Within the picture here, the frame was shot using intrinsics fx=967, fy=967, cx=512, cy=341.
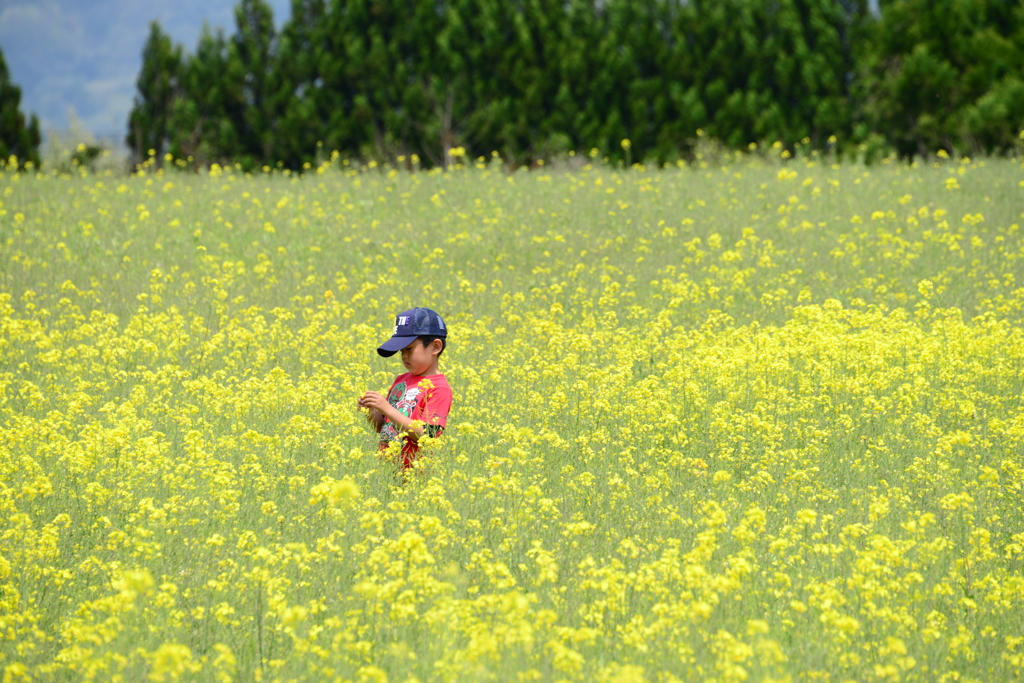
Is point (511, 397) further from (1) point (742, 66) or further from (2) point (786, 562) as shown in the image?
(1) point (742, 66)

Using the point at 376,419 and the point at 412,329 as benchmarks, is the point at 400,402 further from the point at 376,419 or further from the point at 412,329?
the point at 412,329

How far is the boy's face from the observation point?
584 cm

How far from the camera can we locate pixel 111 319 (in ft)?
30.5

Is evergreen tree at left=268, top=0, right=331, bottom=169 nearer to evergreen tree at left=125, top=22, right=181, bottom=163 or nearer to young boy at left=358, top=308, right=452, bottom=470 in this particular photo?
evergreen tree at left=125, top=22, right=181, bottom=163

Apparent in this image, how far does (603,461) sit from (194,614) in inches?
120

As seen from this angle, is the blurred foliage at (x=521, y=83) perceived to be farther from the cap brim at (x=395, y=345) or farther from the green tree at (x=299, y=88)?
the cap brim at (x=395, y=345)

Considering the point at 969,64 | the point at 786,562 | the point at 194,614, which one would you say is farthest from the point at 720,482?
the point at 969,64

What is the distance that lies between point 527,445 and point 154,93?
22.3 m

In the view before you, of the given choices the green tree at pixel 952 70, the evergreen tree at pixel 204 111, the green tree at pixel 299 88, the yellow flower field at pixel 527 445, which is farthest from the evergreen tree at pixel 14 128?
the green tree at pixel 952 70

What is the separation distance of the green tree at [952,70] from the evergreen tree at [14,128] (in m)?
19.2

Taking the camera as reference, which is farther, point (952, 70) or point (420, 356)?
point (952, 70)

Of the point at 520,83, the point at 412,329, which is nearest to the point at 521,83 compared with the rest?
the point at 520,83

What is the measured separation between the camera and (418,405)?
569 centimetres

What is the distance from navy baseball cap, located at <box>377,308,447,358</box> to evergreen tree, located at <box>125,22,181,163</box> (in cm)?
2154
